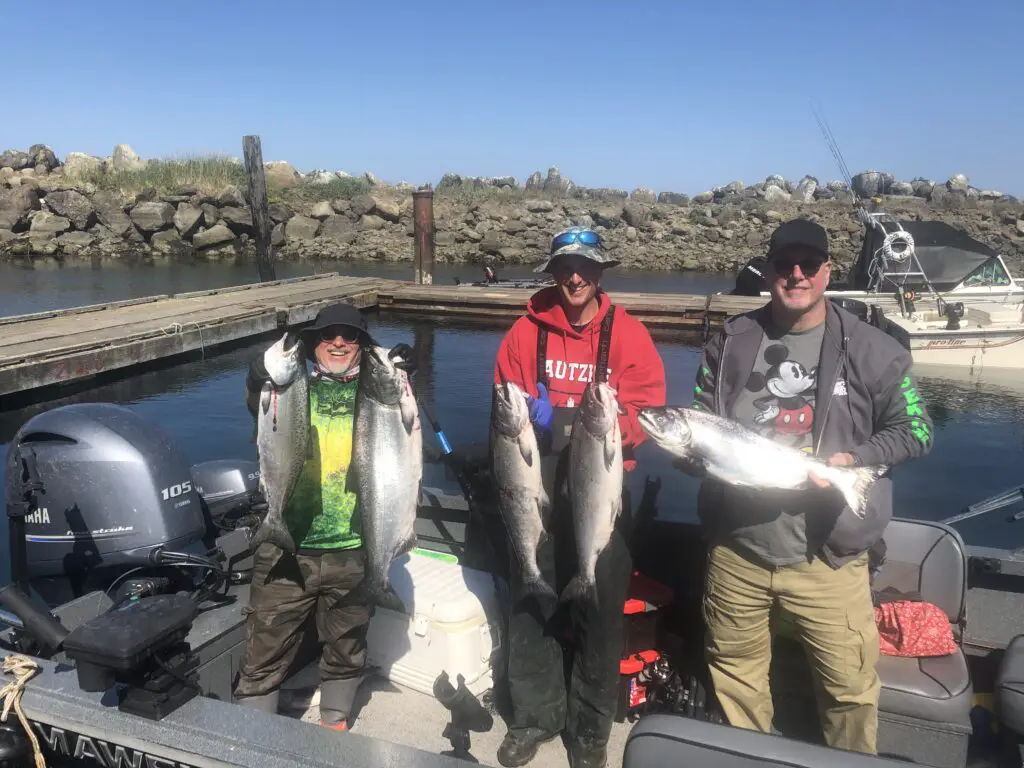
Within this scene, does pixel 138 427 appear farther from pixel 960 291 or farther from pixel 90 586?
pixel 960 291

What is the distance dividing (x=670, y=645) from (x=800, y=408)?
64.0 inches

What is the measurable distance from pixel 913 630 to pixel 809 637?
0.91 meters

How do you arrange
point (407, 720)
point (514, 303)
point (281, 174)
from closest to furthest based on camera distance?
point (407, 720), point (514, 303), point (281, 174)

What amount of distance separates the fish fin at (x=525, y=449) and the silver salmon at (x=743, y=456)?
20.2 inches

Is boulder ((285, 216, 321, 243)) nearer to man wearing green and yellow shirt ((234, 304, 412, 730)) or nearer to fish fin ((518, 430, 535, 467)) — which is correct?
man wearing green and yellow shirt ((234, 304, 412, 730))

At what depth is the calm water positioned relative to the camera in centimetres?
952

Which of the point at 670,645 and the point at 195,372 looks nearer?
the point at 670,645

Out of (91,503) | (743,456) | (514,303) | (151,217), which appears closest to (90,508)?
(91,503)

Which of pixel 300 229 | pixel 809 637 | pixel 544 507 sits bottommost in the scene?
pixel 809 637

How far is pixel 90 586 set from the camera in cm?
424

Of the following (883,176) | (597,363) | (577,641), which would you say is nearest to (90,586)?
(577,641)

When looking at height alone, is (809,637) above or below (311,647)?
above

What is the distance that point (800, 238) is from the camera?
9.77 feet

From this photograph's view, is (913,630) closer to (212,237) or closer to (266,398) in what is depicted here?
(266,398)
